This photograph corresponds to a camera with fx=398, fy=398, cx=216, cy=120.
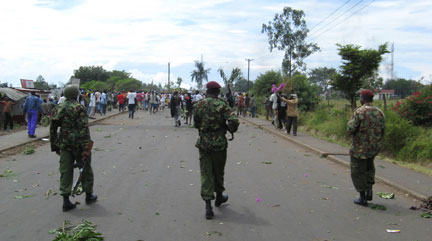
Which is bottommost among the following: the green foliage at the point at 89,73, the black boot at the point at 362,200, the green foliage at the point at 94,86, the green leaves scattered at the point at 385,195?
the green leaves scattered at the point at 385,195

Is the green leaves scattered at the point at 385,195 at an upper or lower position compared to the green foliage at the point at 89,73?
lower

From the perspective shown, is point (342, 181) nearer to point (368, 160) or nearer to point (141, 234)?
point (368, 160)

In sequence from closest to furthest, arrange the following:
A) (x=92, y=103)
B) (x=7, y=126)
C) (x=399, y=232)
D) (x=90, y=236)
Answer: (x=90, y=236) < (x=399, y=232) < (x=7, y=126) < (x=92, y=103)

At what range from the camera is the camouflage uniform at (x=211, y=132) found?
5.66 meters

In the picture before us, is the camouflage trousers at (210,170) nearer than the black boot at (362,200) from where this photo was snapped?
Yes

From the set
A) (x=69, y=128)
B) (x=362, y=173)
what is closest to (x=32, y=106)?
(x=69, y=128)

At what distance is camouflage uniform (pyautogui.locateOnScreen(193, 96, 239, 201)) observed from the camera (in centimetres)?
566

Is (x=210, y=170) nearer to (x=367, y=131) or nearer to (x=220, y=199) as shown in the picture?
(x=220, y=199)

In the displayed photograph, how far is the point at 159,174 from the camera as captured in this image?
848 cm

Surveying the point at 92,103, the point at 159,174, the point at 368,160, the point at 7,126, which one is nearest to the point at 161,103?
the point at 92,103

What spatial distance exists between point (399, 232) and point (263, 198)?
221cm

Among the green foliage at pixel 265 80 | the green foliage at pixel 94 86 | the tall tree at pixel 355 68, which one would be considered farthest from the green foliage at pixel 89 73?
the tall tree at pixel 355 68

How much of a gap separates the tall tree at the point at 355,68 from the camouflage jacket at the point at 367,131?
49.5 ft

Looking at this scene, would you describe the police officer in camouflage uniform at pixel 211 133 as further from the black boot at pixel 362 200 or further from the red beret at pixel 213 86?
the black boot at pixel 362 200
